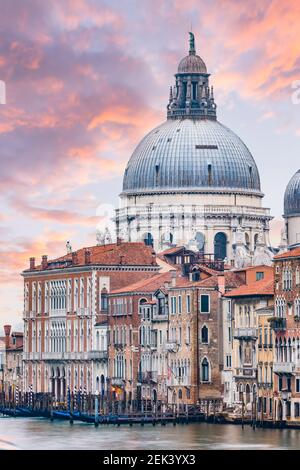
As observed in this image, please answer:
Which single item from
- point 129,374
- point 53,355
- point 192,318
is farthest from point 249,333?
point 53,355

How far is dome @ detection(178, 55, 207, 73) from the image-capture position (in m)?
131

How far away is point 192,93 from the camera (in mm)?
131500

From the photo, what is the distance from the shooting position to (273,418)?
291 ft

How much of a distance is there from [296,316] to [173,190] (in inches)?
1690

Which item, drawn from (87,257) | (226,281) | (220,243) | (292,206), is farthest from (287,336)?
(220,243)

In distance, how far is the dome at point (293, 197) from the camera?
129375 millimetres

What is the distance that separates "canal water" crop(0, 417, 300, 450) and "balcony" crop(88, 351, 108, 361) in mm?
15091

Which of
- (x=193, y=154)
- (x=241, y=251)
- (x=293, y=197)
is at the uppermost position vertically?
(x=193, y=154)

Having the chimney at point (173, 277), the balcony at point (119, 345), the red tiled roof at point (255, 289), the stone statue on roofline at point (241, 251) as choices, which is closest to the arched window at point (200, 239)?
the stone statue on roofline at point (241, 251)

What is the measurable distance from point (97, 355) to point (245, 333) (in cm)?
1817

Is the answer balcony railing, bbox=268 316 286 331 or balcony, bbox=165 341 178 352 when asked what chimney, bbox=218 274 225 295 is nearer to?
balcony, bbox=165 341 178 352

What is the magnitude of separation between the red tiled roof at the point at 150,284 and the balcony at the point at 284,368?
49.3 ft

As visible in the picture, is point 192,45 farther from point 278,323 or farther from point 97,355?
point 278,323
